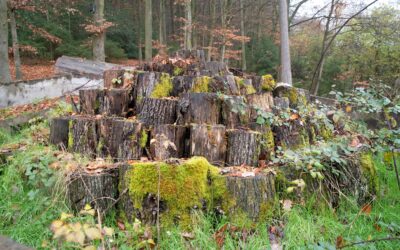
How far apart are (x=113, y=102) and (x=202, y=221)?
1.95m

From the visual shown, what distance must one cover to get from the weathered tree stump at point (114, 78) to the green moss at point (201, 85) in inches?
42.6

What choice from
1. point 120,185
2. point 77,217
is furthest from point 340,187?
point 77,217

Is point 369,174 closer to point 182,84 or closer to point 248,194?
point 248,194

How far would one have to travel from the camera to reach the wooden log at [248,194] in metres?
2.65

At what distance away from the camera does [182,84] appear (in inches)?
153

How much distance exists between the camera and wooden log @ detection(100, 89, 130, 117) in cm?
375

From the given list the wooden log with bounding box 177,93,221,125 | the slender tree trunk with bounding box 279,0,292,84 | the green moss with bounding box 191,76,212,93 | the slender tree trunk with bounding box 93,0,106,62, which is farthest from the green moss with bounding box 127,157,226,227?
the slender tree trunk with bounding box 93,0,106,62

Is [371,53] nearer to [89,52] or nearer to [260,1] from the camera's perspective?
[260,1]

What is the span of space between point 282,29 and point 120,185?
300 inches

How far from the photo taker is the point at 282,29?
29.0 feet

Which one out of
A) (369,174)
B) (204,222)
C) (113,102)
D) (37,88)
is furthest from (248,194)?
(37,88)

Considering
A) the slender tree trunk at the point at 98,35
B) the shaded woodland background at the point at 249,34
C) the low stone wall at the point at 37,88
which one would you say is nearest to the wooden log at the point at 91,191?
the low stone wall at the point at 37,88

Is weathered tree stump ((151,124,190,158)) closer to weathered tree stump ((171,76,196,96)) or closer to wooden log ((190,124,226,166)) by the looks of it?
wooden log ((190,124,226,166))

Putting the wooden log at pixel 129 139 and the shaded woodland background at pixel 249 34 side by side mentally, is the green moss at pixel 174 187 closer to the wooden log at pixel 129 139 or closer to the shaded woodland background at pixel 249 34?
the wooden log at pixel 129 139
